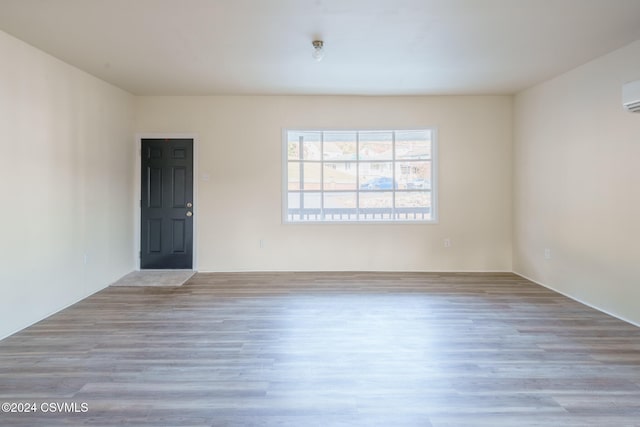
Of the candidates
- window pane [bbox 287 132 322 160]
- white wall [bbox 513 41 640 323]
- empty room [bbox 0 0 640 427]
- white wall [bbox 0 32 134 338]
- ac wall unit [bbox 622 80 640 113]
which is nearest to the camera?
empty room [bbox 0 0 640 427]

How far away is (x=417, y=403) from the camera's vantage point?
2.05 metres

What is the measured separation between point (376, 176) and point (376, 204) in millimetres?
431

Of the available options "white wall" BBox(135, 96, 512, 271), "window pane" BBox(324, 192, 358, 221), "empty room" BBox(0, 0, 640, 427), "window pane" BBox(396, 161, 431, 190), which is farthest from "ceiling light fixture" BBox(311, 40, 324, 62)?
"window pane" BBox(396, 161, 431, 190)

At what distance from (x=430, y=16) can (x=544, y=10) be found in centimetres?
82

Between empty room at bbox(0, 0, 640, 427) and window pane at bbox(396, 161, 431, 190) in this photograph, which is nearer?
empty room at bbox(0, 0, 640, 427)

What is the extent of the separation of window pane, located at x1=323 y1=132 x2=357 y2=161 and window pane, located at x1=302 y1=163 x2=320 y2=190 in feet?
0.75

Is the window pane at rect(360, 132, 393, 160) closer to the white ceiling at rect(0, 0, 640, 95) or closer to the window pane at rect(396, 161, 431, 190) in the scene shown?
the window pane at rect(396, 161, 431, 190)

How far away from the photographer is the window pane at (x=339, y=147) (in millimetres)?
5531

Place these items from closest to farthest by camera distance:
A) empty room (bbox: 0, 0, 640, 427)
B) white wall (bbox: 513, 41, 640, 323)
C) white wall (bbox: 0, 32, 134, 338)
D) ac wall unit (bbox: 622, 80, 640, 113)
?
1. empty room (bbox: 0, 0, 640, 427)
2. ac wall unit (bbox: 622, 80, 640, 113)
3. white wall (bbox: 0, 32, 134, 338)
4. white wall (bbox: 513, 41, 640, 323)

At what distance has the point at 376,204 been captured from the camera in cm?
554

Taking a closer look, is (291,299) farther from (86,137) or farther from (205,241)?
(86,137)

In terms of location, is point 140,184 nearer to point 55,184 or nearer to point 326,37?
point 55,184

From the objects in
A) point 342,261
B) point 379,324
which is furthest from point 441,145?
point 379,324

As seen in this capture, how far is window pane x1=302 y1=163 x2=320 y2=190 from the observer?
5.52 meters
